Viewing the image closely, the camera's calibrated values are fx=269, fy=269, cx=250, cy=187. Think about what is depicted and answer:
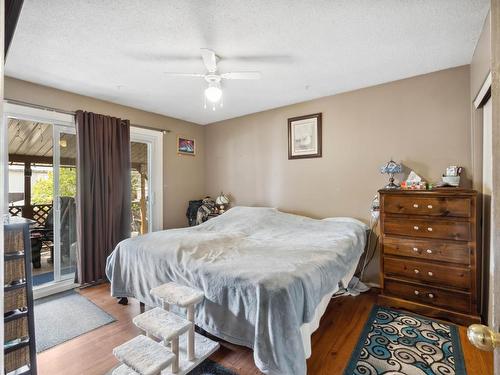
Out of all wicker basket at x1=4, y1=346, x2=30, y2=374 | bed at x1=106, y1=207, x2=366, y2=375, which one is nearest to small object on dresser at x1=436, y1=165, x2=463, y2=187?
bed at x1=106, y1=207, x2=366, y2=375

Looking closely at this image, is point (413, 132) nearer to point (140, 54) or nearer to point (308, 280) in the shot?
point (308, 280)

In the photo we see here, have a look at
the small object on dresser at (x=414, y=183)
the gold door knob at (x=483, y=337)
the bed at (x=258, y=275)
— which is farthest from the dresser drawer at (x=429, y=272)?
the gold door knob at (x=483, y=337)

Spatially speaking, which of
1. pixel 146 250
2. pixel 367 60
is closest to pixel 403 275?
pixel 367 60

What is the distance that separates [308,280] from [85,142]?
300cm

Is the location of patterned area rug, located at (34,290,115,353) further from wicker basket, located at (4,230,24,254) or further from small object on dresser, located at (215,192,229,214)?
small object on dresser, located at (215,192,229,214)

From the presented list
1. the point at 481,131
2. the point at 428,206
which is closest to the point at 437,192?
the point at 428,206

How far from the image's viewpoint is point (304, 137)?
3.69 metres

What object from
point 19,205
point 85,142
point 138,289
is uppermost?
point 85,142

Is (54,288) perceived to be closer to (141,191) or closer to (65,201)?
(65,201)

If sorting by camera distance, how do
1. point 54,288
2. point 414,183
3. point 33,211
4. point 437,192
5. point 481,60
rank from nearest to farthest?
point 481,60 < point 437,192 < point 414,183 < point 54,288 < point 33,211

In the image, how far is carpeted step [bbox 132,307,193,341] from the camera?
1.71 m

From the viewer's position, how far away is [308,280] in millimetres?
1704

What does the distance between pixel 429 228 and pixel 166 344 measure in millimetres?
2376

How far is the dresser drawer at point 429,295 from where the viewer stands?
90.0 inches
